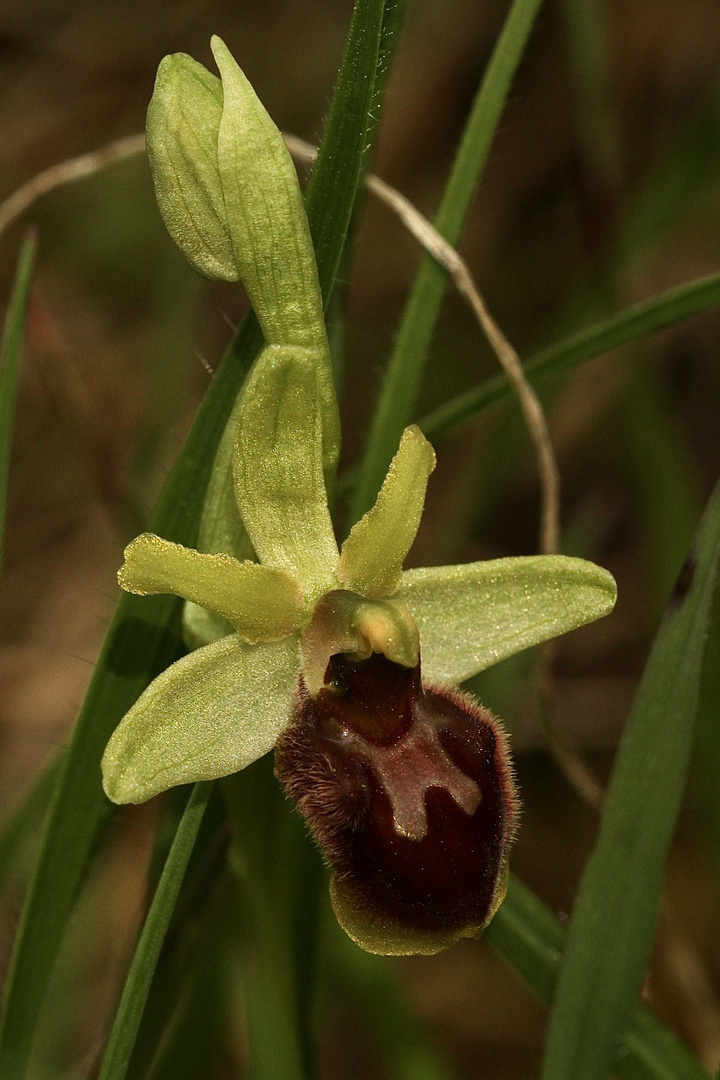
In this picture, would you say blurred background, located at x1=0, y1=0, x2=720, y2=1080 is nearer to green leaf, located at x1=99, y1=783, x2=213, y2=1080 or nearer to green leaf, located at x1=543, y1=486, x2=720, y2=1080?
green leaf, located at x1=543, y1=486, x2=720, y2=1080

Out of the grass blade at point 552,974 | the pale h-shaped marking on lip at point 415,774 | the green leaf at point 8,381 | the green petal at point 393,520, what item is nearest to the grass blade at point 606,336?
the green petal at point 393,520

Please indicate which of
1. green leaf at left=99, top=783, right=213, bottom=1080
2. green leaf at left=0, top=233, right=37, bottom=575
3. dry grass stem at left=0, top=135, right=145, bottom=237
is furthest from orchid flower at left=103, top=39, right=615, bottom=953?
dry grass stem at left=0, top=135, right=145, bottom=237

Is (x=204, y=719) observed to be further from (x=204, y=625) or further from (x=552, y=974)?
(x=552, y=974)

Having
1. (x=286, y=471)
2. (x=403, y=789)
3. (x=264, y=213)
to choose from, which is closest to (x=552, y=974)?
(x=403, y=789)

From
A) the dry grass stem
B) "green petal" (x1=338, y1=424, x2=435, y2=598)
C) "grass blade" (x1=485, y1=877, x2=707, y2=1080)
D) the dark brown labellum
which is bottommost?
"grass blade" (x1=485, y1=877, x2=707, y2=1080)

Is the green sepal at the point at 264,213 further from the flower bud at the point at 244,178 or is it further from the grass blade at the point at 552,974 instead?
the grass blade at the point at 552,974

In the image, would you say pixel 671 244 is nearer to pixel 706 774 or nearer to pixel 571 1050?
pixel 706 774
